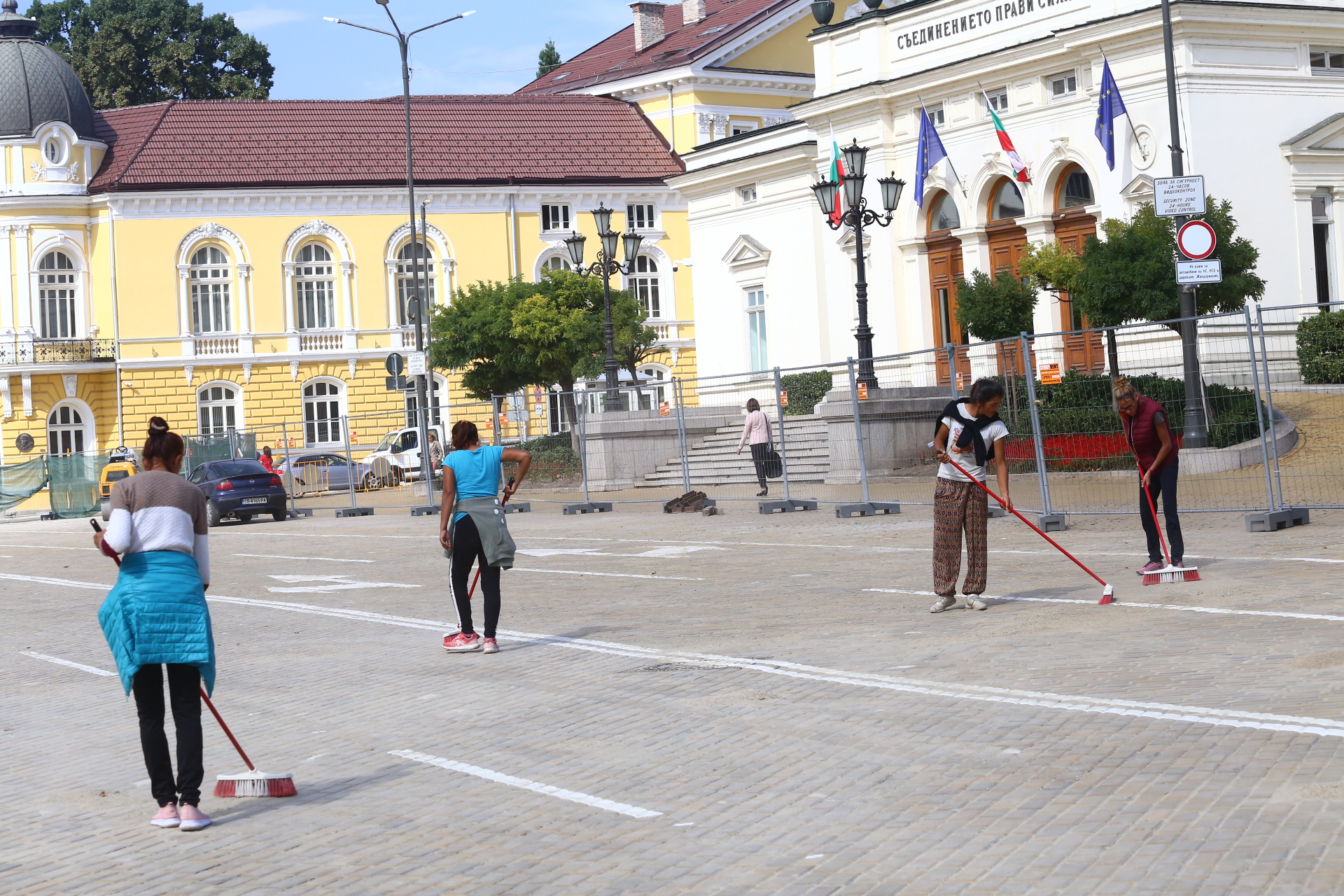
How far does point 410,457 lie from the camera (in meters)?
48.9

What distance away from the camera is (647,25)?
70438 millimetres

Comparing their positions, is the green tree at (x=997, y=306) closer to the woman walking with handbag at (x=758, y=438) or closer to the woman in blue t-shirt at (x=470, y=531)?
the woman walking with handbag at (x=758, y=438)

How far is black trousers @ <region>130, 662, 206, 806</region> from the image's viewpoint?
23.4 feet

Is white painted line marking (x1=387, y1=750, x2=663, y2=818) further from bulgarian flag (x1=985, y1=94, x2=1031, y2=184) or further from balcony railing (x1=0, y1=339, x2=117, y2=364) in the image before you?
balcony railing (x1=0, y1=339, x2=117, y2=364)

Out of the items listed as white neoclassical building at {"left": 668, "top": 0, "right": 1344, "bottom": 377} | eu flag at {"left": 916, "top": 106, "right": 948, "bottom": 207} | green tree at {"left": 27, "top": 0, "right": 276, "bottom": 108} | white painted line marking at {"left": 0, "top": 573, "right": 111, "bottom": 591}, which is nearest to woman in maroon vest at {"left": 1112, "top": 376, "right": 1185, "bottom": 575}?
white painted line marking at {"left": 0, "top": 573, "right": 111, "bottom": 591}

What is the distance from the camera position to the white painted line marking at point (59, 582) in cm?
1927

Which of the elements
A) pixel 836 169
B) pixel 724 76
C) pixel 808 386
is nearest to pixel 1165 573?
pixel 808 386

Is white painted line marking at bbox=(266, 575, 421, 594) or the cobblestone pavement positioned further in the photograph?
white painted line marking at bbox=(266, 575, 421, 594)

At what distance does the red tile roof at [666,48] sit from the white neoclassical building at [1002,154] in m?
18.7

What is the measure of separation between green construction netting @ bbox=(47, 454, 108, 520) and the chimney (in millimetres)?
33987

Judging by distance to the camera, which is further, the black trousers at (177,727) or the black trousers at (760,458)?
the black trousers at (760,458)

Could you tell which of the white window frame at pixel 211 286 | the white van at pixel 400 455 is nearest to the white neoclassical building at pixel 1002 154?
the white van at pixel 400 455

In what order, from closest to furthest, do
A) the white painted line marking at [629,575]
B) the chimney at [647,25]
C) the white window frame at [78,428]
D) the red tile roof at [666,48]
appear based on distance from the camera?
the white painted line marking at [629,575] → the white window frame at [78,428] → the red tile roof at [666,48] → the chimney at [647,25]

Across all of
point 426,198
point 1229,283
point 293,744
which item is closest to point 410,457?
point 426,198
